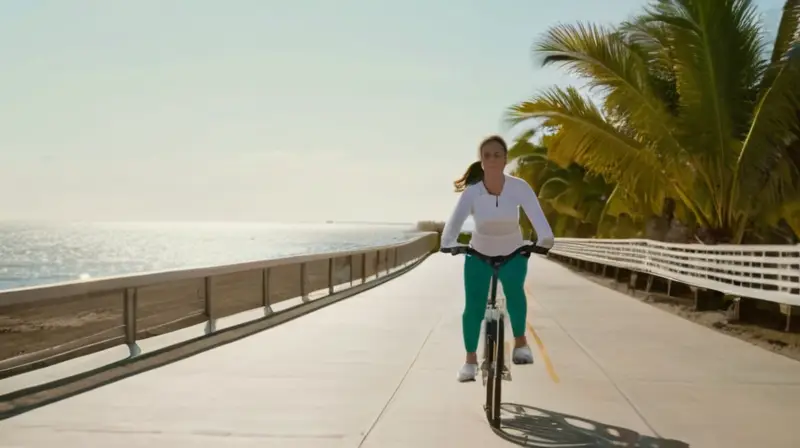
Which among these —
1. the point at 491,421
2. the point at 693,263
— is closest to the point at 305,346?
the point at 491,421

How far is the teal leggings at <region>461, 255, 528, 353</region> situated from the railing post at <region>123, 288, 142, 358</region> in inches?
202

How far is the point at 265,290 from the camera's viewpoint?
17.2 meters

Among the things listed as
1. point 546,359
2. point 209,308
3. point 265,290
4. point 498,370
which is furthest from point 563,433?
point 265,290

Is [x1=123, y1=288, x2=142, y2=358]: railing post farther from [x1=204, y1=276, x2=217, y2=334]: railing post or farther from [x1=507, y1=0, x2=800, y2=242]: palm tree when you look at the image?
[x1=507, y1=0, x2=800, y2=242]: palm tree

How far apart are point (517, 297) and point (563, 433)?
124cm

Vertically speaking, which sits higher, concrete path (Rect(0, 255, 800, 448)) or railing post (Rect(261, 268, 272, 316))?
railing post (Rect(261, 268, 272, 316))

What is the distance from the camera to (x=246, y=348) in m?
12.4

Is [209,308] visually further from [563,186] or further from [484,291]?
[563,186]

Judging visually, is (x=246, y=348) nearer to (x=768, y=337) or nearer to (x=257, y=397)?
(x=257, y=397)

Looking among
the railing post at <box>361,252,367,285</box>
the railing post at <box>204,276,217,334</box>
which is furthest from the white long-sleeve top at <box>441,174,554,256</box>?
the railing post at <box>361,252,367,285</box>

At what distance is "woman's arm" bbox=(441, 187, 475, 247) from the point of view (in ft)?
24.9

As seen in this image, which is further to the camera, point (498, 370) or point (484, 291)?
point (484, 291)

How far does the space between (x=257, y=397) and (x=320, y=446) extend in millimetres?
2105

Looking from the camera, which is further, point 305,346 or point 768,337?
point 768,337
